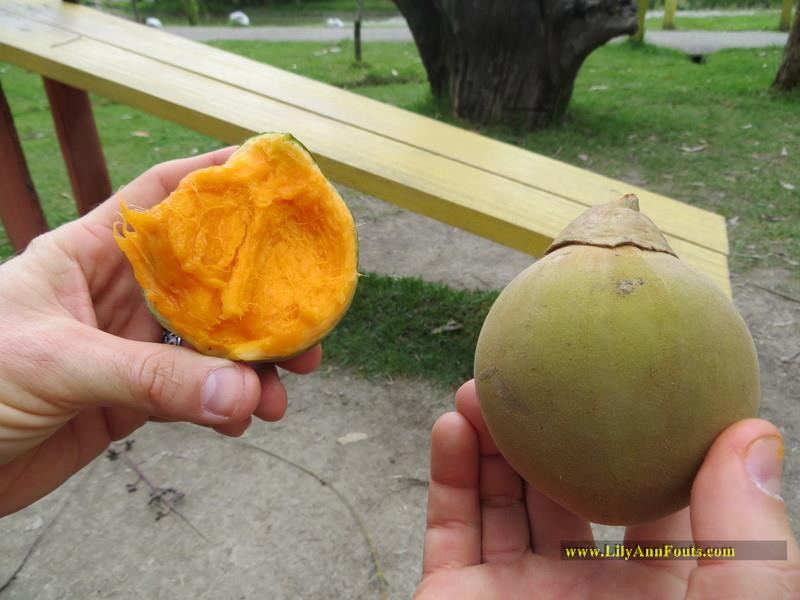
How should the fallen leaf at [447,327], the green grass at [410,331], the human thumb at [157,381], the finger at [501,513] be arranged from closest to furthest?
the human thumb at [157,381], the finger at [501,513], the green grass at [410,331], the fallen leaf at [447,327]

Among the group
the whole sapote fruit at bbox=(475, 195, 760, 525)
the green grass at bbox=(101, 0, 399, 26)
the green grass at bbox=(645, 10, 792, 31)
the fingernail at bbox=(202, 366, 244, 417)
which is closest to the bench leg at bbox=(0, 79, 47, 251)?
the fingernail at bbox=(202, 366, 244, 417)

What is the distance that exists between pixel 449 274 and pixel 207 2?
22.3 metres

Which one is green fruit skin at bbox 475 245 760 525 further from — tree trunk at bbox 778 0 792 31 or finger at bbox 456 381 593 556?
tree trunk at bbox 778 0 792 31

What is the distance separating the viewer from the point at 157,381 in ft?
4.54

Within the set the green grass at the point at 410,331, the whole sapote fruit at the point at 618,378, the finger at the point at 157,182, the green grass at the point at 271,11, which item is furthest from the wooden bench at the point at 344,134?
the green grass at the point at 271,11

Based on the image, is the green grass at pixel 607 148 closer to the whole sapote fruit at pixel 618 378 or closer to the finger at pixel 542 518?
the finger at pixel 542 518

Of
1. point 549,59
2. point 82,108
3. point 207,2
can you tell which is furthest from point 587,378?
point 207,2

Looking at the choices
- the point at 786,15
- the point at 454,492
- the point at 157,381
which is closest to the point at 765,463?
the point at 454,492

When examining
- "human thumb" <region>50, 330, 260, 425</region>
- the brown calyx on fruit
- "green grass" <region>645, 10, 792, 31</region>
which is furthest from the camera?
"green grass" <region>645, 10, 792, 31</region>

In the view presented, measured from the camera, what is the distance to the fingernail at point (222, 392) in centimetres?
141

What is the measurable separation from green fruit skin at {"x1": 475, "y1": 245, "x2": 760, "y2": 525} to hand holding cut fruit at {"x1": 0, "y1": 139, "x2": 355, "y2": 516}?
0.63 m

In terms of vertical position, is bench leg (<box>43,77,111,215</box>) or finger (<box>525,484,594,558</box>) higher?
bench leg (<box>43,77,111,215</box>)

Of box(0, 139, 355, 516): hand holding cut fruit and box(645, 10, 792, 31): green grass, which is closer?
box(0, 139, 355, 516): hand holding cut fruit

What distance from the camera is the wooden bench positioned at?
252cm
